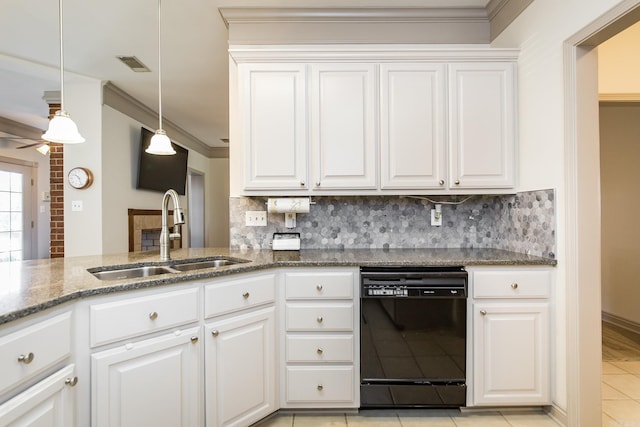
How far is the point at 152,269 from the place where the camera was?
191cm

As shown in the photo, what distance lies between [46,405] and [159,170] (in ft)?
13.4

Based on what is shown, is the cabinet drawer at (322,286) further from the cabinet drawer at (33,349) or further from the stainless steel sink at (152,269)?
the cabinet drawer at (33,349)

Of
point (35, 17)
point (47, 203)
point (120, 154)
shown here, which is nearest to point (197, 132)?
point (120, 154)

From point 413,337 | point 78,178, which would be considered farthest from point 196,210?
point 413,337

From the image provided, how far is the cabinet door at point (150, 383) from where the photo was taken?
1313 mm

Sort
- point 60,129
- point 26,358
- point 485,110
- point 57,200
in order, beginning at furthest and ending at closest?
point 57,200 < point 485,110 < point 60,129 < point 26,358

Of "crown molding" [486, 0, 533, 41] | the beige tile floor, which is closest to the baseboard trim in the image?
the beige tile floor

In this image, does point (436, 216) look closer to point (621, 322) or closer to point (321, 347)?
point (321, 347)

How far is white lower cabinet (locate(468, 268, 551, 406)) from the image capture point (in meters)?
1.94

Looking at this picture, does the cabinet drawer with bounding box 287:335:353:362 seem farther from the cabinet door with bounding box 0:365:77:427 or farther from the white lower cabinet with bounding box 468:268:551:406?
the cabinet door with bounding box 0:365:77:427

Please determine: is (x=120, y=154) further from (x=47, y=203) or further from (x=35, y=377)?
(x=35, y=377)

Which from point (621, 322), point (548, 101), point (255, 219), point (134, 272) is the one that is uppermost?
point (548, 101)

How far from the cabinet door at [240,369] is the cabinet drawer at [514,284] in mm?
1223

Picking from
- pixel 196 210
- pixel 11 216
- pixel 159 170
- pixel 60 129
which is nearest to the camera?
pixel 60 129
